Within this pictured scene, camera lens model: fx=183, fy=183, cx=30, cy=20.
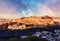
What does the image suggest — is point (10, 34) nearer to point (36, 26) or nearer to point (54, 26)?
point (36, 26)

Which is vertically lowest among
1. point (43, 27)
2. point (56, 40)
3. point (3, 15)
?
point (56, 40)

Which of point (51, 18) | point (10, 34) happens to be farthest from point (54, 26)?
point (10, 34)

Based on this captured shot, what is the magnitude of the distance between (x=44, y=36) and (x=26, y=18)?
1.86ft

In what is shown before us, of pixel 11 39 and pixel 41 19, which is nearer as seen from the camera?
pixel 11 39

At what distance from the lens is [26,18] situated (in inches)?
158

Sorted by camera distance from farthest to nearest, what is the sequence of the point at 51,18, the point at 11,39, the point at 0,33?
the point at 51,18, the point at 0,33, the point at 11,39

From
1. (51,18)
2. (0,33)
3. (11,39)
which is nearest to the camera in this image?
(11,39)

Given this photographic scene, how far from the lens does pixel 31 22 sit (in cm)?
398

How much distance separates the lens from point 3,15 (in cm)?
404

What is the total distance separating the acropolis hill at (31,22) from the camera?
12.8ft

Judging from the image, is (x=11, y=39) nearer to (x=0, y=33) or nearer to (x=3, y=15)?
(x=0, y=33)

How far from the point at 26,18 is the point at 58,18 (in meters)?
0.73

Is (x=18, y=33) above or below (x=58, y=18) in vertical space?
below

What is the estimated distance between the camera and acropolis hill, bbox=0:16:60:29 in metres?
Answer: 3.90
